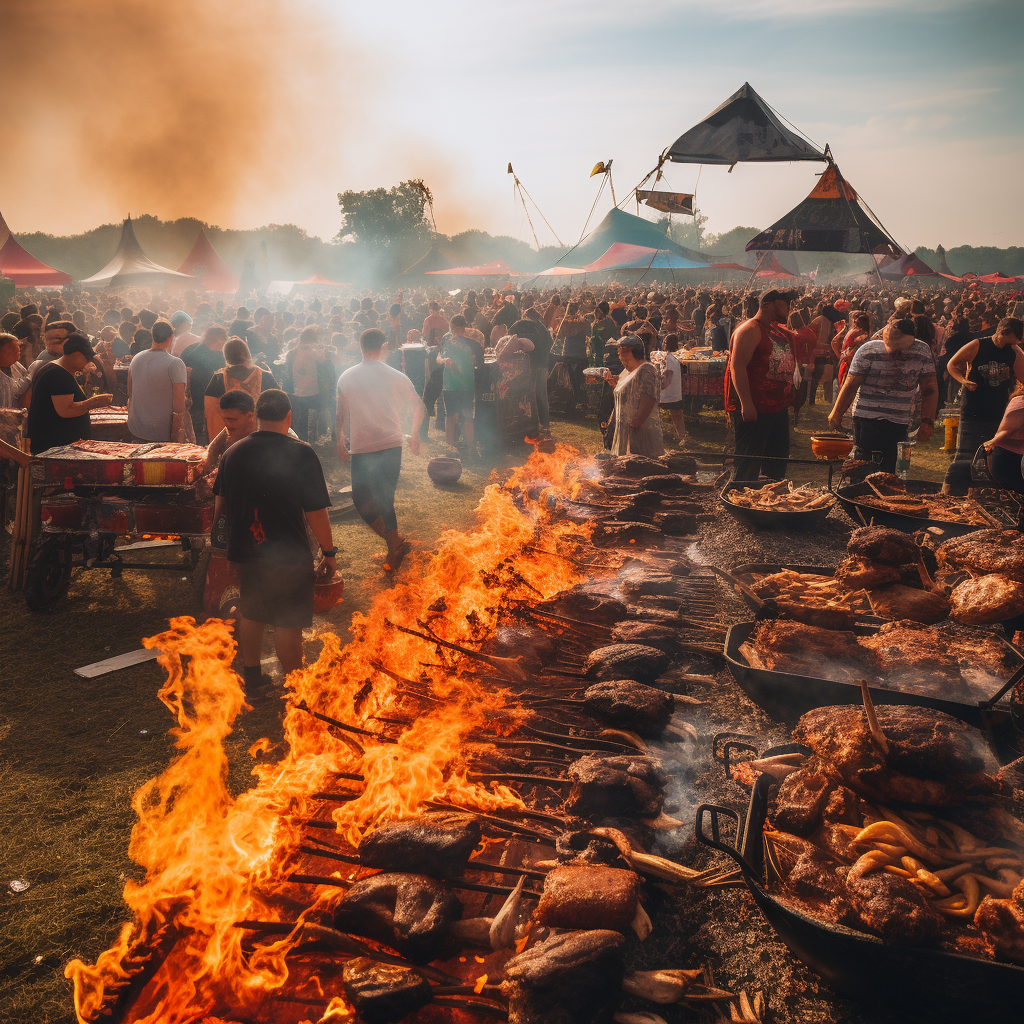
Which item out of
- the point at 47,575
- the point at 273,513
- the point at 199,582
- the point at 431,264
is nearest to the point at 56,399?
the point at 47,575

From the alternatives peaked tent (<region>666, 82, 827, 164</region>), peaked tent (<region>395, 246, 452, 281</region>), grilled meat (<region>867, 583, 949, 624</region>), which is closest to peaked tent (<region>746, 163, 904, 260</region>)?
peaked tent (<region>666, 82, 827, 164</region>)

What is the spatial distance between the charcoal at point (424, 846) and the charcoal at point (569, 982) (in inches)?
25.6

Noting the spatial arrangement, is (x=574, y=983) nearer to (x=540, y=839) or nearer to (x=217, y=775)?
(x=540, y=839)

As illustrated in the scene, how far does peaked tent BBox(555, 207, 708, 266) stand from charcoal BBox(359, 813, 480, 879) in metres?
24.3

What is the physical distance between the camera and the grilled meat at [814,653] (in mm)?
4008

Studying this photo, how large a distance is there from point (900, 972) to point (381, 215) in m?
98.1

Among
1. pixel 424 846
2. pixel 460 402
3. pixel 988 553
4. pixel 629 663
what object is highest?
pixel 460 402

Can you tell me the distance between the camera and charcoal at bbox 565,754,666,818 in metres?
3.58

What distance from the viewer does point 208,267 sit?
3225cm

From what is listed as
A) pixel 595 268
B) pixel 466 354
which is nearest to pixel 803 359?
pixel 466 354

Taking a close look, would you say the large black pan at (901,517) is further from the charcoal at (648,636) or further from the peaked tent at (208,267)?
the peaked tent at (208,267)

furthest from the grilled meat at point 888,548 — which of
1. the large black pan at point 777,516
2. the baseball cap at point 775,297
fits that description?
the baseball cap at point 775,297

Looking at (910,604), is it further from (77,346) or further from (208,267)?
(208,267)

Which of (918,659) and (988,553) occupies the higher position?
(988,553)
